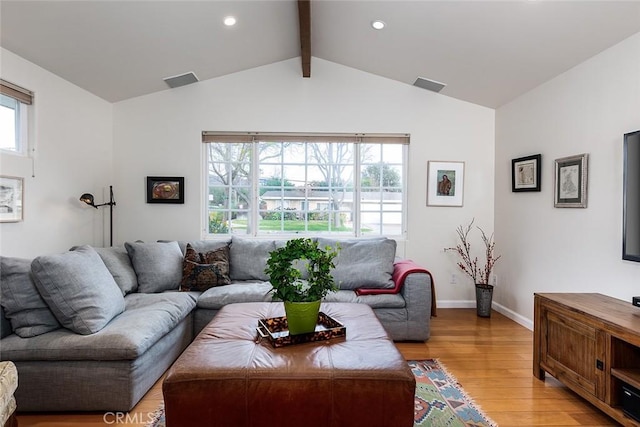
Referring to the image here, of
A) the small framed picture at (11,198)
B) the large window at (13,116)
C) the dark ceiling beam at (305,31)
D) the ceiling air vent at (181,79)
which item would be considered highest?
the dark ceiling beam at (305,31)

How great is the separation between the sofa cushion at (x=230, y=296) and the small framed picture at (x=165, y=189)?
1.40m

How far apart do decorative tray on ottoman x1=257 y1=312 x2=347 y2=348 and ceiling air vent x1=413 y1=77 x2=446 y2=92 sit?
9.57 feet

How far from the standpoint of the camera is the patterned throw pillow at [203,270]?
331 cm

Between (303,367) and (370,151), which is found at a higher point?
(370,151)

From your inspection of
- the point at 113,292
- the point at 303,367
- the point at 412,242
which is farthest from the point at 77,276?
the point at 412,242

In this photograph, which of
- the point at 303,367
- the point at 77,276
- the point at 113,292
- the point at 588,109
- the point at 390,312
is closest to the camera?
the point at 303,367

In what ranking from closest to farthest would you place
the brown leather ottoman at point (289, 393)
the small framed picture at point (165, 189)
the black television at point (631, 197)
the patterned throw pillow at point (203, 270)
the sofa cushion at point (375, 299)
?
the brown leather ottoman at point (289, 393), the black television at point (631, 197), the sofa cushion at point (375, 299), the patterned throw pillow at point (203, 270), the small framed picture at point (165, 189)

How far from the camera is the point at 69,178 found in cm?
333

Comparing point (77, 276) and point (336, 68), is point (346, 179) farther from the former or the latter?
point (77, 276)

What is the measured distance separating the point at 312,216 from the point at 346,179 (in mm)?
603

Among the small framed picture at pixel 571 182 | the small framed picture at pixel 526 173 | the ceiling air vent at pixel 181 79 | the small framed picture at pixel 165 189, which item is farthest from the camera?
the small framed picture at pixel 165 189

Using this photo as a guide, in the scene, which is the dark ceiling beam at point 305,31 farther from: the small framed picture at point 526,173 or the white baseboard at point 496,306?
the white baseboard at point 496,306

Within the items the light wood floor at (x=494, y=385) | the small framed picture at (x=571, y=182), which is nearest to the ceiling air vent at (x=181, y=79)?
the light wood floor at (x=494, y=385)

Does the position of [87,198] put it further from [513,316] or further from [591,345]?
[513,316]
